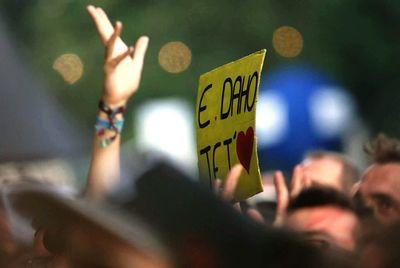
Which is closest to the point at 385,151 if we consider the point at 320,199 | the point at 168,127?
the point at 320,199

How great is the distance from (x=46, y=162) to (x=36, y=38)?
7.09 meters

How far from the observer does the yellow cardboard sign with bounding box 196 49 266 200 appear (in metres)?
3.99

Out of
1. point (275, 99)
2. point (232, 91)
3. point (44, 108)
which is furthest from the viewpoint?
point (275, 99)

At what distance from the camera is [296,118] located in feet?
33.7

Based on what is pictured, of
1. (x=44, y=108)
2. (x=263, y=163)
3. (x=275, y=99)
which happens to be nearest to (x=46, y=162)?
(x=44, y=108)

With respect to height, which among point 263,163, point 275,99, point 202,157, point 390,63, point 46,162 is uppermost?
point 390,63

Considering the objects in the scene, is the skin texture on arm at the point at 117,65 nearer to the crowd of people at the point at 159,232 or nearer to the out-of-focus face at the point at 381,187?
the out-of-focus face at the point at 381,187

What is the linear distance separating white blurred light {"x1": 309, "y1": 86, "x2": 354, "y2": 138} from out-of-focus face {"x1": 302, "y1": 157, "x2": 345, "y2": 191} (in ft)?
16.2

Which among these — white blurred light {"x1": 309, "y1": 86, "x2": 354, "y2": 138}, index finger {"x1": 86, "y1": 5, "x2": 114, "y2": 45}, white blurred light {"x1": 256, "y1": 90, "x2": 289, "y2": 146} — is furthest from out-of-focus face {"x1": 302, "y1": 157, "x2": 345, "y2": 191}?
white blurred light {"x1": 309, "y1": 86, "x2": 354, "y2": 138}

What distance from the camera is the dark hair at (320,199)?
11.8 feet

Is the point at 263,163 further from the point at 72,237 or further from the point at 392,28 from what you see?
the point at 72,237

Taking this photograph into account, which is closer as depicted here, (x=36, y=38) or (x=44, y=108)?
(x=44, y=108)

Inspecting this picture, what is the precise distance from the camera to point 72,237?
7.89ft

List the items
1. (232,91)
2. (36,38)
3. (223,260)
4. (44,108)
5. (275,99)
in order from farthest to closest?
(36,38) < (275,99) < (44,108) < (232,91) < (223,260)
